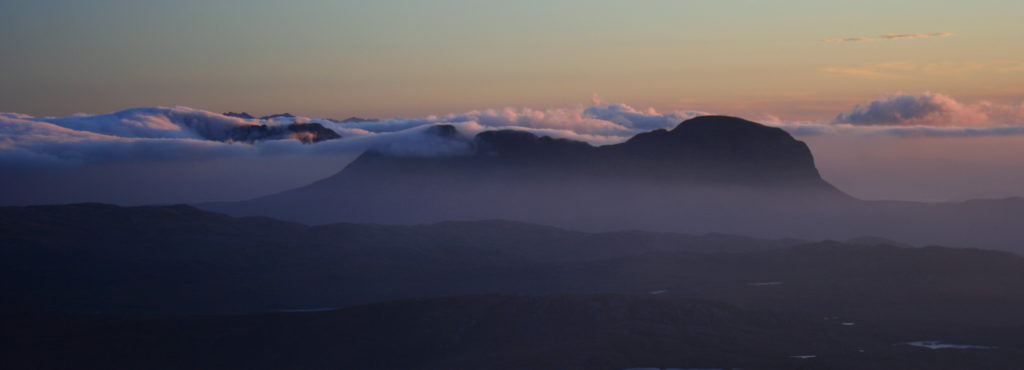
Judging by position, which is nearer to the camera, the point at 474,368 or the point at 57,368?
the point at 474,368

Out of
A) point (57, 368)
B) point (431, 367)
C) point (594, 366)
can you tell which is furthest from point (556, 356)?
point (57, 368)

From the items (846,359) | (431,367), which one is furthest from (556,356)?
(846,359)

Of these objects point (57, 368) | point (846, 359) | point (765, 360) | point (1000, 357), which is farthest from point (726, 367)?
point (57, 368)

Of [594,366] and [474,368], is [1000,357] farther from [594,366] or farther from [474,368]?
[474,368]

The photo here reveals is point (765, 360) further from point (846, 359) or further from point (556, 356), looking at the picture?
point (556, 356)

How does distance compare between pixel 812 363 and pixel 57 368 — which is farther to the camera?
pixel 57 368

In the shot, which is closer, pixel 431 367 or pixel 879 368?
pixel 879 368

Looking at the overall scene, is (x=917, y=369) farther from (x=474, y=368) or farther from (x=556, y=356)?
(x=474, y=368)
